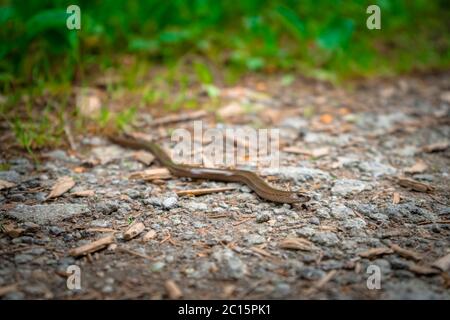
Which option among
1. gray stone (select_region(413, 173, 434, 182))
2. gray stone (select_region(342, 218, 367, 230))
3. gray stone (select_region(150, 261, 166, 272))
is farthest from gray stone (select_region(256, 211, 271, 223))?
gray stone (select_region(413, 173, 434, 182))

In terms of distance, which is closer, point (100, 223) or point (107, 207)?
point (100, 223)

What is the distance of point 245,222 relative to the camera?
10.8ft

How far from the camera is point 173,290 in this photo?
2566 millimetres

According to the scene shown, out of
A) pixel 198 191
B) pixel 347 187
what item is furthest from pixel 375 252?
pixel 198 191

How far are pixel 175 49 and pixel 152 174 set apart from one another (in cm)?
300

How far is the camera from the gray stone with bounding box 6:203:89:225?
10.6ft

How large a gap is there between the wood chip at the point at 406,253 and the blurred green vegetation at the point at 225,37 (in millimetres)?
3336

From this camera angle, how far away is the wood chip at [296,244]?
2.94m

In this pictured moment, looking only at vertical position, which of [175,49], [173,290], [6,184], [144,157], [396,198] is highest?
[175,49]

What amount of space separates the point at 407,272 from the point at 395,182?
50.4 inches

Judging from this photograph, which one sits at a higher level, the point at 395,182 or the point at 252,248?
the point at 395,182

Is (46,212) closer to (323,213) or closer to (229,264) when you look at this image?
(229,264)
